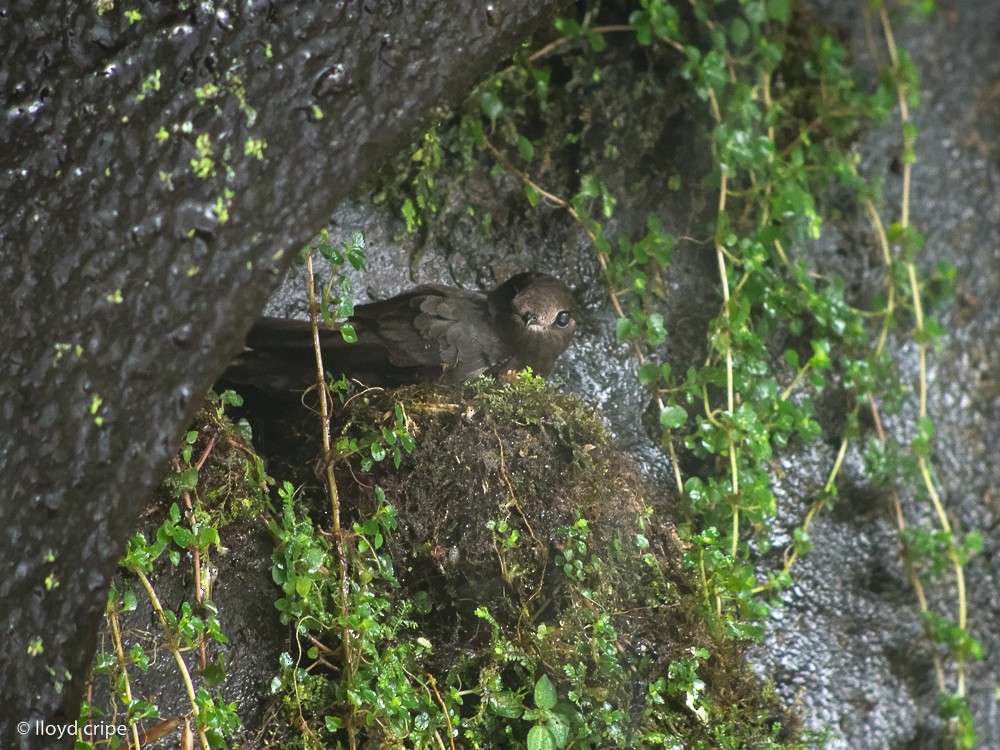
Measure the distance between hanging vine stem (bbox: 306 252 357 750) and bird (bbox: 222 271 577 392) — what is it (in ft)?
0.10

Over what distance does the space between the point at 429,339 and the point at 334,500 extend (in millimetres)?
299

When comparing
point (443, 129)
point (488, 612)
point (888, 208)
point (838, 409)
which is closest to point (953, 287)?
point (888, 208)

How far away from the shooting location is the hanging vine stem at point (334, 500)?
4.96ft

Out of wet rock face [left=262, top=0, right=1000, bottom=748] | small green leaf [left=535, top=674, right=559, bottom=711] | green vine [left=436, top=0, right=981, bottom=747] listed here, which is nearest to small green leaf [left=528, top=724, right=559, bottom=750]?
small green leaf [left=535, top=674, right=559, bottom=711]

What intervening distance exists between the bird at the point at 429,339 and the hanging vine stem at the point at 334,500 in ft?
0.10

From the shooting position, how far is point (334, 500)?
5.13 feet

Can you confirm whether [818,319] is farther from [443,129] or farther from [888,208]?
[443,129]

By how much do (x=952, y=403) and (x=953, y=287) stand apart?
284 millimetres

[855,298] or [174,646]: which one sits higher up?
[855,298]

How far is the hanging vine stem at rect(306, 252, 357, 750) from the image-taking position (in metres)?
1.51

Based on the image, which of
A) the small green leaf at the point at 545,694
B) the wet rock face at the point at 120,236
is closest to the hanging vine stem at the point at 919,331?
the small green leaf at the point at 545,694

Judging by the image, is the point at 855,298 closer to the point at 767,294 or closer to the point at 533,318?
the point at 767,294

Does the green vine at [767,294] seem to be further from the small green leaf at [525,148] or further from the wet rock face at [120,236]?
the wet rock face at [120,236]

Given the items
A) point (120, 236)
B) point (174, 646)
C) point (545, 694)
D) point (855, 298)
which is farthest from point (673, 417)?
point (120, 236)
